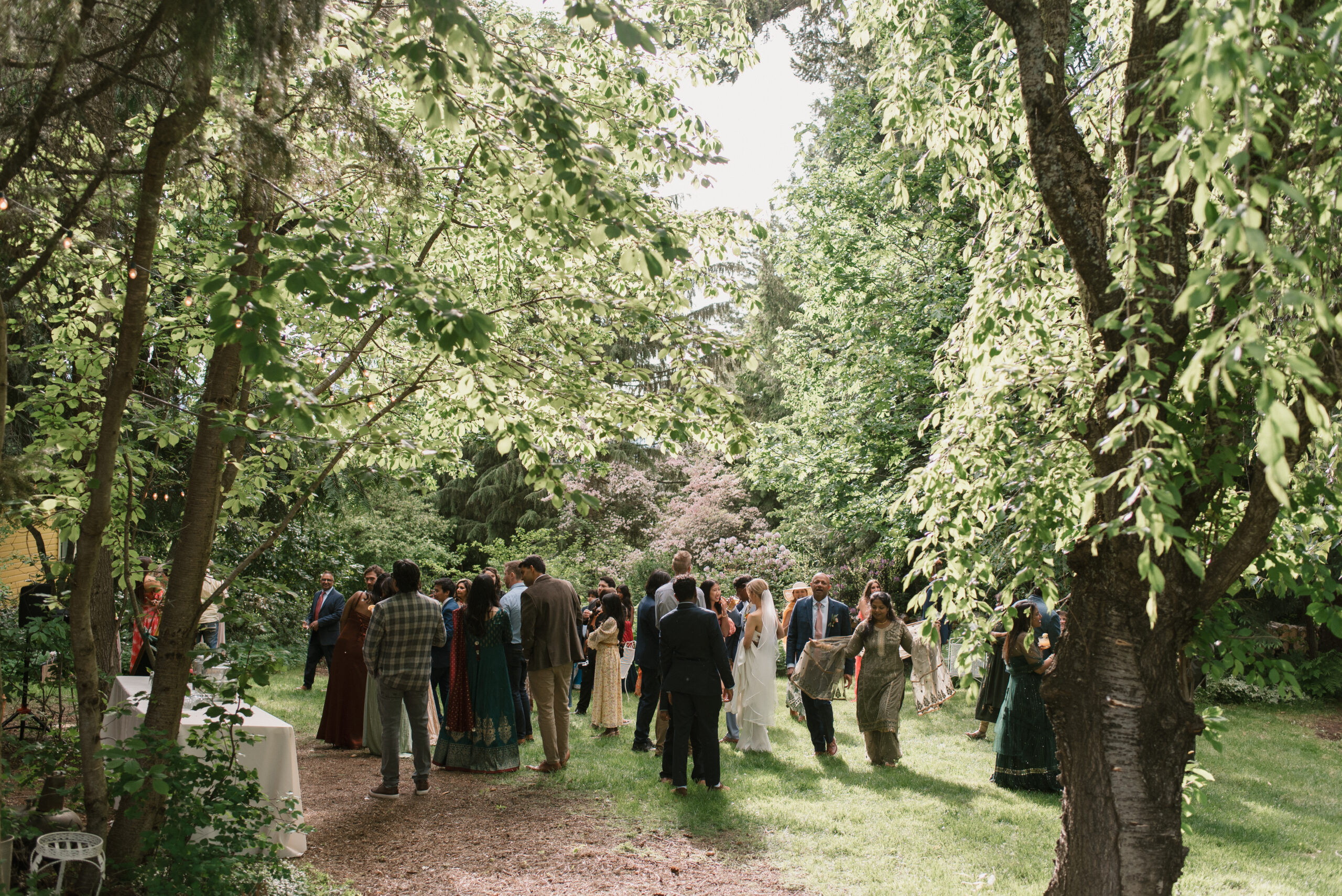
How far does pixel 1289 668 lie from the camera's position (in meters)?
4.17

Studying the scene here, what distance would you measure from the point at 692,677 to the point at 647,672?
2.23 m

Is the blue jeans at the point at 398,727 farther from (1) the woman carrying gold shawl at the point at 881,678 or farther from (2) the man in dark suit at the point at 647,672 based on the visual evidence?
(1) the woman carrying gold shawl at the point at 881,678

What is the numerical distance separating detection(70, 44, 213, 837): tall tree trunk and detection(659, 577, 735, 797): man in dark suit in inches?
175

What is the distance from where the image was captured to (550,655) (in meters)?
8.91

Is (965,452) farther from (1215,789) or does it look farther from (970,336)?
(1215,789)

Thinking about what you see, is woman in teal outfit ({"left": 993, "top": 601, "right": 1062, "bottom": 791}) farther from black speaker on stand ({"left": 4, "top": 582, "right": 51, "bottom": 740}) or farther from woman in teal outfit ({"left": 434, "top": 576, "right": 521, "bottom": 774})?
black speaker on stand ({"left": 4, "top": 582, "right": 51, "bottom": 740})

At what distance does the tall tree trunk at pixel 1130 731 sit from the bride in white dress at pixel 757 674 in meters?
5.81

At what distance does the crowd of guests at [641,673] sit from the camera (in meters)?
7.96

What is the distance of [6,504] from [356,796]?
4.34 metres

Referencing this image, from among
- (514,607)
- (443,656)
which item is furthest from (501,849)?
(443,656)

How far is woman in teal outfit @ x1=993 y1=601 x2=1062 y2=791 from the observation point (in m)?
8.44

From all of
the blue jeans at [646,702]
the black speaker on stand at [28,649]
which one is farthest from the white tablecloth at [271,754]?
the blue jeans at [646,702]

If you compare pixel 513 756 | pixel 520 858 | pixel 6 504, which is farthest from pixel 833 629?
pixel 6 504

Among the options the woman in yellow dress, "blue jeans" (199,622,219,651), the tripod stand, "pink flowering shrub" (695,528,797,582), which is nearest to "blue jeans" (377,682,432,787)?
"blue jeans" (199,622,219,651)
